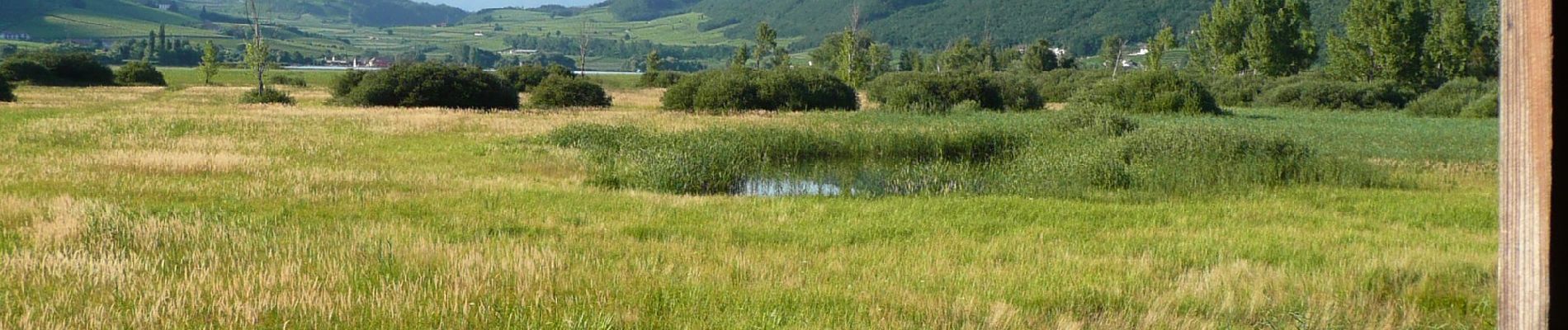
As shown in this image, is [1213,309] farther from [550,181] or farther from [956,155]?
[956,155]

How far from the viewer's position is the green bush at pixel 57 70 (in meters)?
58.4

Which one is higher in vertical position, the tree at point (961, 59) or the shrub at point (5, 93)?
the tree at point (961, 59)

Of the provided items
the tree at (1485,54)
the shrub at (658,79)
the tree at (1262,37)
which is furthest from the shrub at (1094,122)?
the shrub at (658,79)

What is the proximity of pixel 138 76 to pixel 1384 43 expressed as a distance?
2803 inches

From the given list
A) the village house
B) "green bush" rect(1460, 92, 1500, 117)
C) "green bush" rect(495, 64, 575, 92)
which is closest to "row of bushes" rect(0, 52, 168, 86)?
"green bush" rect(495, 64, 575, 92)

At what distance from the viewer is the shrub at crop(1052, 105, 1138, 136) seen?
2406 cm

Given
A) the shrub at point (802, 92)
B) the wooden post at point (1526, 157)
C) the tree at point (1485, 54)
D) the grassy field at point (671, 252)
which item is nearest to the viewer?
the wooden post at point (1526, 157)

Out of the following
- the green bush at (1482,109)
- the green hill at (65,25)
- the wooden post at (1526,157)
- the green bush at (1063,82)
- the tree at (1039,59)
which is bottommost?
the wooden post at (1526,157)

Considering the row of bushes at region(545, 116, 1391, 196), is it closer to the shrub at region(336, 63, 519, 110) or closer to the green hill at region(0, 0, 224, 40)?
the shrub at region(336, 63, 519, 110)

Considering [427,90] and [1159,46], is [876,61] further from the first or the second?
[427,90]

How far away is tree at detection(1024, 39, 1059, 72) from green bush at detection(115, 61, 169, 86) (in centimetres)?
6244

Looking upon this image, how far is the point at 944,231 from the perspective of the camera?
10.9 metres

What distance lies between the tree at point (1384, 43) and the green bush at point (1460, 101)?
19.1ft

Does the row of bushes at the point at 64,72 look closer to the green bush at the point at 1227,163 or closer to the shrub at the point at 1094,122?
the shrub at the point at 1094,122
